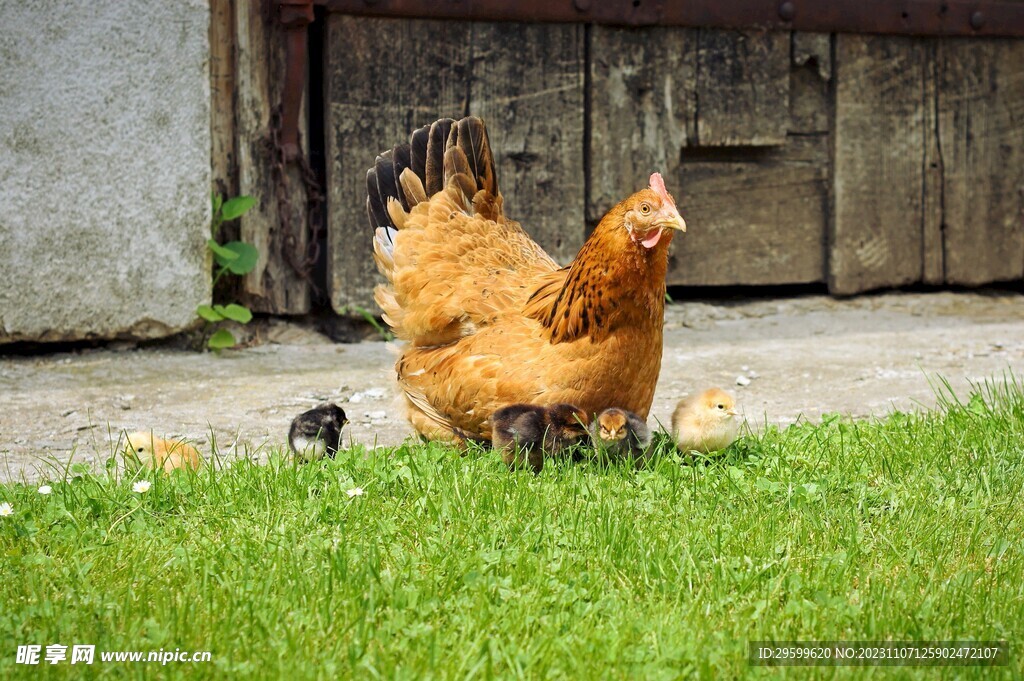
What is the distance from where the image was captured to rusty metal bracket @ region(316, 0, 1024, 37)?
19.5 feet

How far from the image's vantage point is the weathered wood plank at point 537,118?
6113 millimetres

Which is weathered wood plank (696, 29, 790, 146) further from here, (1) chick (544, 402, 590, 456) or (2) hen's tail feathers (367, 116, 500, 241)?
(1) chick (544, 402, 590, 456)

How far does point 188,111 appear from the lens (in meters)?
5.46

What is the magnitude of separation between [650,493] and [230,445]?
67.3 inches

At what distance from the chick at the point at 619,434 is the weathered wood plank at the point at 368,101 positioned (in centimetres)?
269

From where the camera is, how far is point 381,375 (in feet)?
17.6

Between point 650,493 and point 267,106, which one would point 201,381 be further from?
point 650,493

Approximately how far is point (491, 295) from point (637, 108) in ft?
8.51

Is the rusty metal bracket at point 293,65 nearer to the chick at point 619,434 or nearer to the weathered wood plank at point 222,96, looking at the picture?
the weathered wood plank at point 222,96

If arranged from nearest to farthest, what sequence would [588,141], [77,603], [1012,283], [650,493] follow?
1. [77,603]
2. [650,493]
3. [588,141]
4. [1012,283]

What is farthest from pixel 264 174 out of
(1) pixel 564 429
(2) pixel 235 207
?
(1) pixel 564 429

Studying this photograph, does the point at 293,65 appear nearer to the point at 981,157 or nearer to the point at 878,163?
the point at 878,163

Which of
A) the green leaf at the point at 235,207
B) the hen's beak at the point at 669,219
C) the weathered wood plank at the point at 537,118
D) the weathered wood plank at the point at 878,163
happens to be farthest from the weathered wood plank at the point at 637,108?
the hen's beak at the point at 669,219

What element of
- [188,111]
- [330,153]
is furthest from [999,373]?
[188,111]
